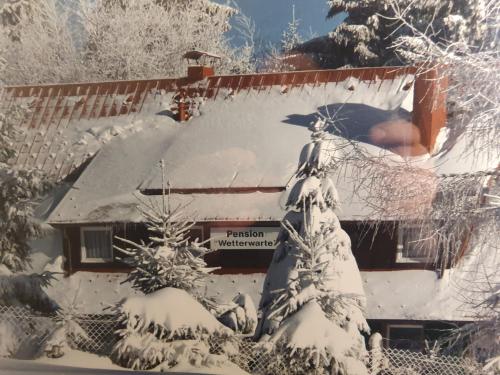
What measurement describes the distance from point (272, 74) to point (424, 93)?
131 cm

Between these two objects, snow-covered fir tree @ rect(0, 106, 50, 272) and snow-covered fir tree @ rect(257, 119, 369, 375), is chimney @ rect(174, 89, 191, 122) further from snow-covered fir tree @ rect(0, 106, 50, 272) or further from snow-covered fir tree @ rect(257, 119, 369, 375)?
snow-covered fir tree @ rect(0, 106, 50, 272)

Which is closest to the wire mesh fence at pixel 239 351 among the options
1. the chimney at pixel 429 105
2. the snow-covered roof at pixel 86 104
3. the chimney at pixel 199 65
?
the snow-covered roof at pixel 86 104

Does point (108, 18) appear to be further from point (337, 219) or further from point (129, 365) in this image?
point (129, 365)

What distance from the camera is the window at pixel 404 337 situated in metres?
3.86

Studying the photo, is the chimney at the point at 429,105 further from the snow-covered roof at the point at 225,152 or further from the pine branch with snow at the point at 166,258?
Answer: the pine branch with snow at the point at 166,258

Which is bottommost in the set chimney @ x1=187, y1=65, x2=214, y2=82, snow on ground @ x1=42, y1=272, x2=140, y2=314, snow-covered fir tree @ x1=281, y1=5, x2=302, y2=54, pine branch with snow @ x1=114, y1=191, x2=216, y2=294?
snow on ground @ x1=42, y1=272, x2=140, y2=314

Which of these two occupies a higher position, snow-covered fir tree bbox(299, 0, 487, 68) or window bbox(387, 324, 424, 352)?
snow-covered fir tree bbox(299, 0, 487, 68)

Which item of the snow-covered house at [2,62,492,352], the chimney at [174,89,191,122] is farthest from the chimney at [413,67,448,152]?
the chimney at [174,89,191,122]

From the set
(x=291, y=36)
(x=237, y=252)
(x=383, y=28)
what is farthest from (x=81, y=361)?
(x=383, y=28)

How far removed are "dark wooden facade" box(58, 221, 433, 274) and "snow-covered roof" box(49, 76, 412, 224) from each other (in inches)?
4.1

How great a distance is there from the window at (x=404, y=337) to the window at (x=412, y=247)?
22.6 inches

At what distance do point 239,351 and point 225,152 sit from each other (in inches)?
64.5

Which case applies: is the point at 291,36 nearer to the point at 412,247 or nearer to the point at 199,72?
the point at 199,72

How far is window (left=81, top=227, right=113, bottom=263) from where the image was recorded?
4.04 meters
